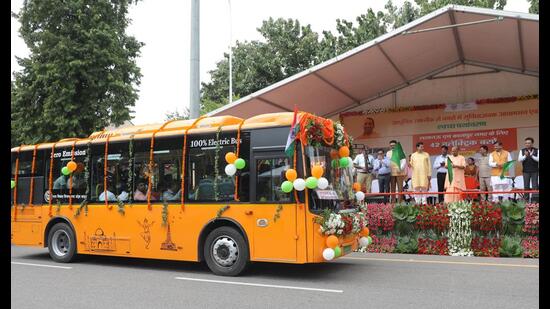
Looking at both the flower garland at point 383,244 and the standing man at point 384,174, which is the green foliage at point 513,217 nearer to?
the flower garland at point 383,244

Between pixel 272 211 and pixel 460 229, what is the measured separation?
18.1ft

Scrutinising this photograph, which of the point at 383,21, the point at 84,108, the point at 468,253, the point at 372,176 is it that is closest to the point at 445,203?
the point at 468,253

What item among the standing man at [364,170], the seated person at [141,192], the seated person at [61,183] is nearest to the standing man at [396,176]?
the standing man at [364,170]

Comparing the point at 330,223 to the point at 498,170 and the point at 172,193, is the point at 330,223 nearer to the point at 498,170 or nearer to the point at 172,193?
the point at 172,193

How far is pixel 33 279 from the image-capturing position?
9.27 metres

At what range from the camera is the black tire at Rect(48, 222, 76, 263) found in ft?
37.1

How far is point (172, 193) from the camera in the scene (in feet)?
32.8

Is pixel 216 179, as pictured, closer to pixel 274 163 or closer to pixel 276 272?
pixel 274 163

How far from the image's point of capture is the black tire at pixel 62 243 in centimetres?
1131

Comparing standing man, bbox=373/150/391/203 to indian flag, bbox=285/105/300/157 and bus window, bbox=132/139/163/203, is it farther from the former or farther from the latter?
bus window, bbox=132/139/163/203

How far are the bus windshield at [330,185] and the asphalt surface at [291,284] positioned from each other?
1258 millimetres

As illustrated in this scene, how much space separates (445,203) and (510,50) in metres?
6.80

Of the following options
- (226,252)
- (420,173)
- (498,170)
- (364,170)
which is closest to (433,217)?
(420,173)

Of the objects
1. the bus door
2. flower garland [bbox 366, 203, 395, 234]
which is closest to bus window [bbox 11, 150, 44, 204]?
the bus door
